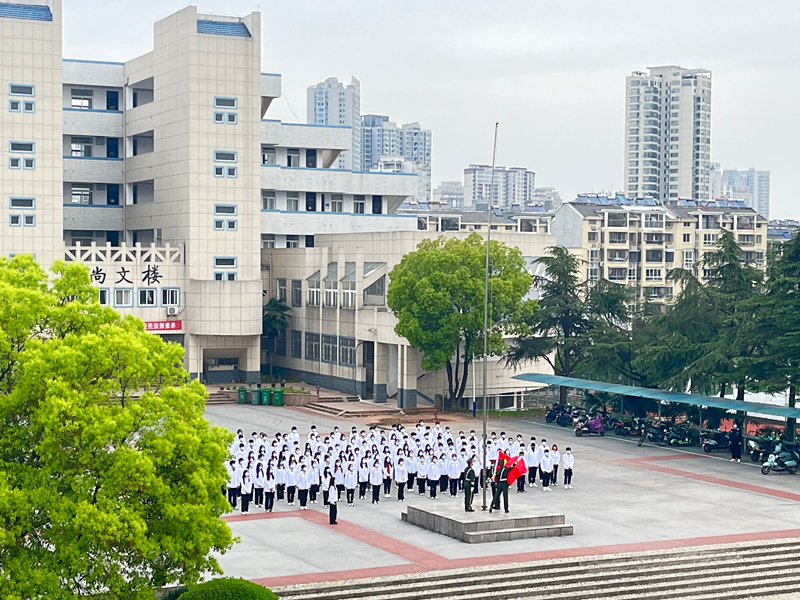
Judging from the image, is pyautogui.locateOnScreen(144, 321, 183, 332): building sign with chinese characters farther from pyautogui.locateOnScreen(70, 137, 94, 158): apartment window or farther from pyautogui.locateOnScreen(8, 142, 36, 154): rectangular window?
pyautogui.locateOnScreen(70, 137, 94, 158): apartment window

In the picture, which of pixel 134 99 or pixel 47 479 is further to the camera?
pixel 134 99

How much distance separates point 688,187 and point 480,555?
13438 centimetres

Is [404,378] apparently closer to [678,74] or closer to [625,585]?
[625,585]

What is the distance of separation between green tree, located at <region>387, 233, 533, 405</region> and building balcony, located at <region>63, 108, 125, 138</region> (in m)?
22.7

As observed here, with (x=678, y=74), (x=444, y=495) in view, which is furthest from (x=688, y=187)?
(x=444, y=495)

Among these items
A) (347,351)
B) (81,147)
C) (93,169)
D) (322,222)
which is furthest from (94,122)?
(347,351)

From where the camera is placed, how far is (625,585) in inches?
939

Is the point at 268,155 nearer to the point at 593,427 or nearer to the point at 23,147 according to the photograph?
the point at 23,147

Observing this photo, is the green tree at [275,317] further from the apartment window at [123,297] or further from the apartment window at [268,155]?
the apartment window at [268,155]

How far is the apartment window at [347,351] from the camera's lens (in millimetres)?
52656

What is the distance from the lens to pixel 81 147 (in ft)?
208

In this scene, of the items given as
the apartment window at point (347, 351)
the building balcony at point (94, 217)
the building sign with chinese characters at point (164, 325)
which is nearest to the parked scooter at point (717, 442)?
the apartment window at point (347, 351)

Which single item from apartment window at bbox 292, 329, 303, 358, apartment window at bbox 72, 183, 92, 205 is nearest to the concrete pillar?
apartment window at bbox 292, 329, 303, 358

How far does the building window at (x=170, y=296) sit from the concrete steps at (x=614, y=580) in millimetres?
34152
